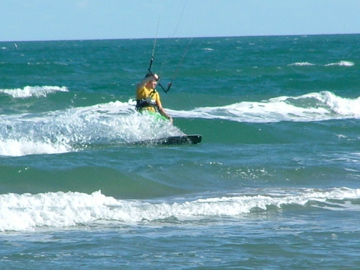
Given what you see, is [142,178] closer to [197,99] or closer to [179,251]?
[179,251]

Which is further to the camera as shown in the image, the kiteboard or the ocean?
the kiteboard

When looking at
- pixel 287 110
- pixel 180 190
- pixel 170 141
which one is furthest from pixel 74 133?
pixel 287 110

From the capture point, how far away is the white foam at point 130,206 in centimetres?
857

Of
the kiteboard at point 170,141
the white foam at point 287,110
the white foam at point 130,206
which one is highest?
the white foam at point 287,110

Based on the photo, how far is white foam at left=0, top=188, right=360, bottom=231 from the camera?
28.1ft

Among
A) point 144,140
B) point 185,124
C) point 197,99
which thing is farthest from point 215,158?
point 197,99

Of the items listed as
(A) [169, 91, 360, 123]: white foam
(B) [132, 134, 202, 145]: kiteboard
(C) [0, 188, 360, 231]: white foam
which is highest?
(A) [169, 91, 360, 123]: white foam

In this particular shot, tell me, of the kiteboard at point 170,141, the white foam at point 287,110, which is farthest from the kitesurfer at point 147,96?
the white foam at point 287,110

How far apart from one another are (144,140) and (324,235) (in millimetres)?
7329

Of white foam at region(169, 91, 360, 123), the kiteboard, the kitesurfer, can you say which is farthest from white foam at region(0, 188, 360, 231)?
white foam at region(169, 91, 360, 123)

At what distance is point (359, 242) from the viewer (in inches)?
300

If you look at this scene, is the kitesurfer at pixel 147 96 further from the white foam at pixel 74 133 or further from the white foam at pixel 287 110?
the white foam at pixel 287 110

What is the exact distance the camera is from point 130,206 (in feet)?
31.1

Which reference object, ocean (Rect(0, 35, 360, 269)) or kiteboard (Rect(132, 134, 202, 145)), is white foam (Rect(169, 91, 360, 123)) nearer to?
ocean (Rect(0, 35, 360, 269))
